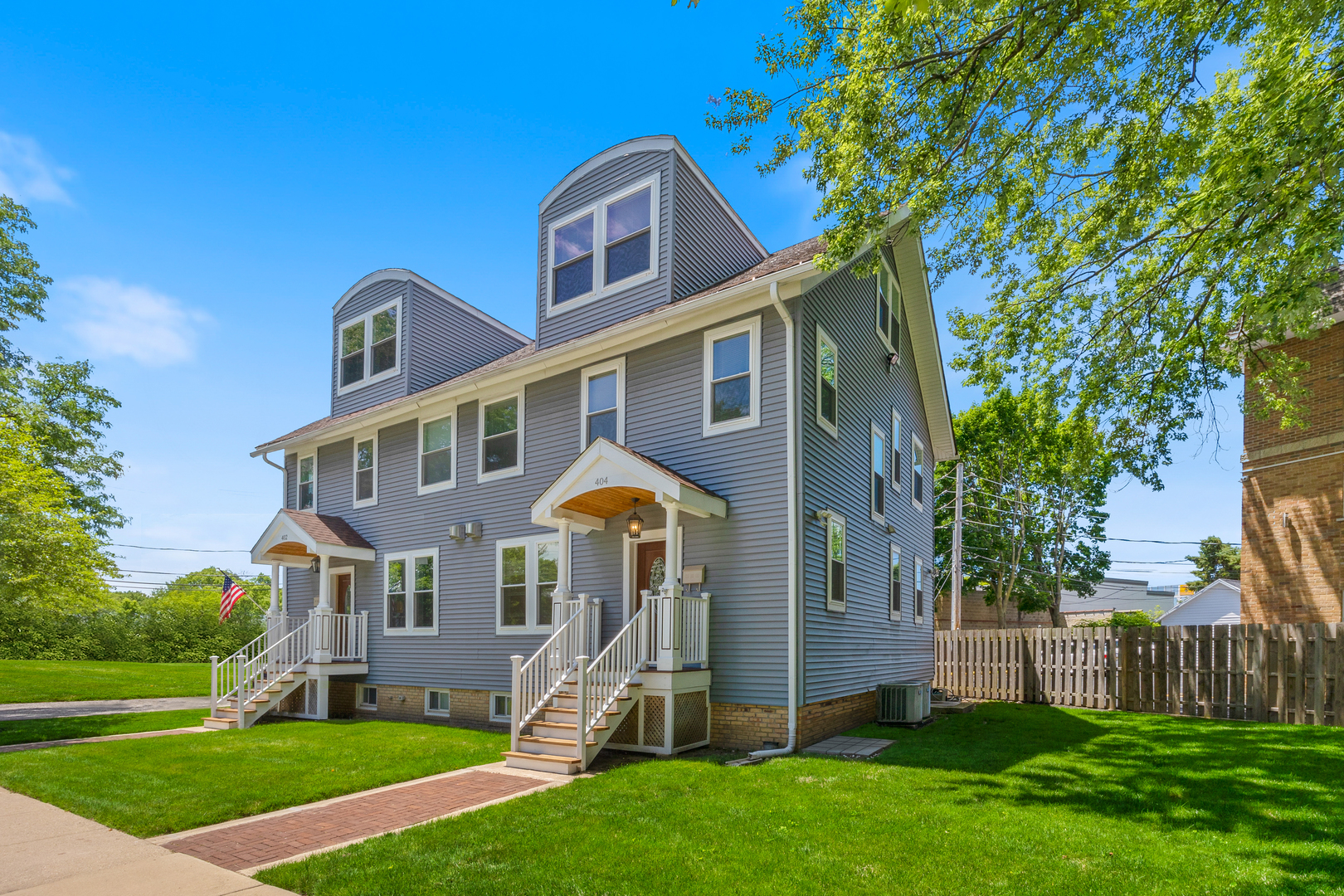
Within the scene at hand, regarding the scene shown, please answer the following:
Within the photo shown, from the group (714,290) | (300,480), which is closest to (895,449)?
(714,290)

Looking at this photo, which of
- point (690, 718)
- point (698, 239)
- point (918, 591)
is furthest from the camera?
point (918, 591)

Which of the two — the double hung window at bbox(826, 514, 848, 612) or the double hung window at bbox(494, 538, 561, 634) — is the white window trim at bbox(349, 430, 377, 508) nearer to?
the double hung window at bbox(494, 538, 561, 634)

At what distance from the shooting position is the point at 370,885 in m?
5.03

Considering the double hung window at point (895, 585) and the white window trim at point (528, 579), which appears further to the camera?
the double hung window at point (895, 585)

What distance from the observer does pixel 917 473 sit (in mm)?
17516

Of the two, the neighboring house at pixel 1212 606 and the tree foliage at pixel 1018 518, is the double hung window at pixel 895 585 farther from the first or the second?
the neighboring house at pixel 1212 606

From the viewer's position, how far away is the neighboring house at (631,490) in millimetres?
9969

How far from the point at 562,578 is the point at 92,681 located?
16585mm

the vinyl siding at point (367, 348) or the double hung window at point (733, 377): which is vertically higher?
the vinyl siding at point (367, 348)

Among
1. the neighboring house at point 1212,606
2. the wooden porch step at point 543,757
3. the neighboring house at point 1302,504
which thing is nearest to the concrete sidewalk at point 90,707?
the wooden porch step at point 543,757

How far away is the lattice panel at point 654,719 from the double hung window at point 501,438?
16.7 feet

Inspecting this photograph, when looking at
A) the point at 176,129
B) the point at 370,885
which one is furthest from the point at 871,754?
the point at 176,129

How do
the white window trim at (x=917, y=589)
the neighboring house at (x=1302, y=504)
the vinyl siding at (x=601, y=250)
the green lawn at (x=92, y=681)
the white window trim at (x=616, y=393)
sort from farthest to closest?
the green lawn at (x=92, y=681)
the white window trim at (x=917, y=589)
the neighboring house at (x=1302, y=504)
the vinyl siding at (x=601, y=250)
the white window trim at (x=616, y=393)

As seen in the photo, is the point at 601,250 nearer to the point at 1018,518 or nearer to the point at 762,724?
the point at 762,724
